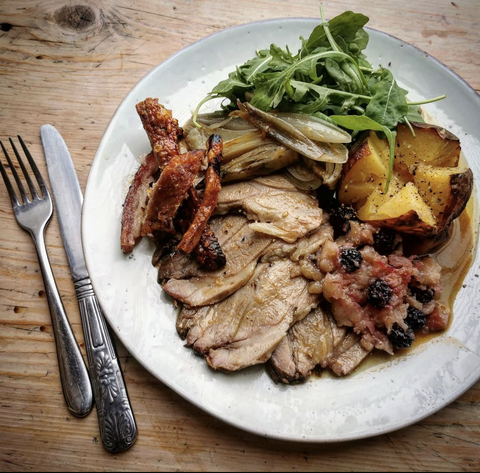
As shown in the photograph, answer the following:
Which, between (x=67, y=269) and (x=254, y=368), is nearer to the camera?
(x=254, y=368)

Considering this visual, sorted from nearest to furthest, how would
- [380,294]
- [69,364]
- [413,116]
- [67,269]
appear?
1. [380,294]
2. [69,364]
3. [413,116]
4. [67,269]

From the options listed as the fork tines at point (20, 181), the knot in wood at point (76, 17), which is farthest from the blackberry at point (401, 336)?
the knot in wood at point (76, 17)

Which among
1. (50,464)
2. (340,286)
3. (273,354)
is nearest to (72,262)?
(50,464)

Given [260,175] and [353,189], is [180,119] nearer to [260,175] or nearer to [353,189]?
[260,175]

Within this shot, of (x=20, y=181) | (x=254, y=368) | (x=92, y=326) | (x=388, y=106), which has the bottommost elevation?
(x=92, y=326)

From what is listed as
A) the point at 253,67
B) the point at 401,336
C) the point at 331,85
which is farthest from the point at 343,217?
the point at 253,67

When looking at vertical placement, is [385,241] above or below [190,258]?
above

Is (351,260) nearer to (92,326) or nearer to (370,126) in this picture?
(370,126)
